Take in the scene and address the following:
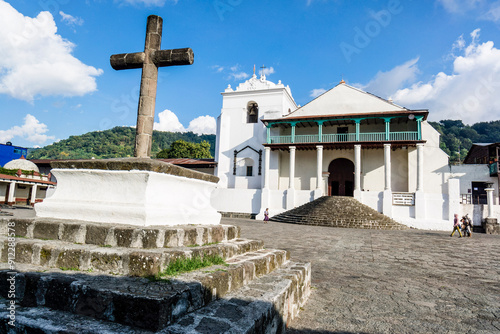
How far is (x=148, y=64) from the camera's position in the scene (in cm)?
348

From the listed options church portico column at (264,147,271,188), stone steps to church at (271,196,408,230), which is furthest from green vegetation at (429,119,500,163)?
church portico column at (264,147,271,188)

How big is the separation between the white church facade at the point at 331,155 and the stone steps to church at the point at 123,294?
18400mm

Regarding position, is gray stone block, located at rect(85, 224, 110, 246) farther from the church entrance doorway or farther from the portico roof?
the church entrance doorway

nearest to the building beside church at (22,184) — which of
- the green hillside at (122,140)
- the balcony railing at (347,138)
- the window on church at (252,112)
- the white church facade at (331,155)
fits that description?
the white church facade at (331,155)

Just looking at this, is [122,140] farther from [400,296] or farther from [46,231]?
[400,296]

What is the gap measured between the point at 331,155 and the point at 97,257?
865 inches

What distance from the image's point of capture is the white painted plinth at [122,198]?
276 centimetres

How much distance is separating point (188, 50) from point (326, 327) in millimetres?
3200

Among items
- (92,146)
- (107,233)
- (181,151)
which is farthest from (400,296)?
(92,146)

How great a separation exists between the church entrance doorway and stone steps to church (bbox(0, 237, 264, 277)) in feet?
69.8

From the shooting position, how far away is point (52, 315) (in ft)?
5.57

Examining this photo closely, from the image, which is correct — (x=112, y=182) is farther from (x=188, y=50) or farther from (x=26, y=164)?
(x=26, y=164)

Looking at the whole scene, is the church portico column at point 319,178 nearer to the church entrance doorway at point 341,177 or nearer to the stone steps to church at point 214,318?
the church entrance doorway at point 341,177

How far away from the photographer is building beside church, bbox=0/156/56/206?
2425 cm
